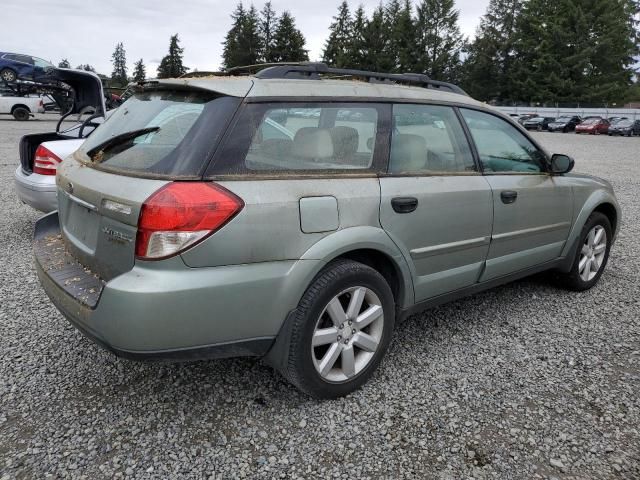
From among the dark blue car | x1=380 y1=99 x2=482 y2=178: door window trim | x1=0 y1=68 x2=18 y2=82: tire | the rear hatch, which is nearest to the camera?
the rear hatch

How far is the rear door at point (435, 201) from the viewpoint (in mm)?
2836

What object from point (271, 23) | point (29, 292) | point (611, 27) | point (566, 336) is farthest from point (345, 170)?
point (271, 23)

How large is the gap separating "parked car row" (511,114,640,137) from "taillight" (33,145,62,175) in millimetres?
35312

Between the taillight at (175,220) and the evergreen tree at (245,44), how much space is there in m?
78.0

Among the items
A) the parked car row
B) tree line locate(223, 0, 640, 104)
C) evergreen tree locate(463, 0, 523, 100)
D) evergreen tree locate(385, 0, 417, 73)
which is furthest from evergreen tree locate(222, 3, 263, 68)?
the parked car row

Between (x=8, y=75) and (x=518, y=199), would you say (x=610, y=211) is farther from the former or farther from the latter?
(x=8, y=75)

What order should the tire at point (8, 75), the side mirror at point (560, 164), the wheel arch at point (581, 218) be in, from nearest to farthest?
1. the side mirror at point (560, 164)
2. the wheel arch at point (581, 218)
3. the tire at point (8, 75)

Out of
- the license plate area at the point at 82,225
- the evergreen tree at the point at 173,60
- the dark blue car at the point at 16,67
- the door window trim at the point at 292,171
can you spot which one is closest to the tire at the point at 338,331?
the door window trim at the point at 292,171

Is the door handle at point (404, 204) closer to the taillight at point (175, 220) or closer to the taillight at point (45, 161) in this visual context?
the taillight at point (175, 220)

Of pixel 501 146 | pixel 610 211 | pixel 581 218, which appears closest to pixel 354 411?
pixel 501 146

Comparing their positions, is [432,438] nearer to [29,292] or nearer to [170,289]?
[170,289]

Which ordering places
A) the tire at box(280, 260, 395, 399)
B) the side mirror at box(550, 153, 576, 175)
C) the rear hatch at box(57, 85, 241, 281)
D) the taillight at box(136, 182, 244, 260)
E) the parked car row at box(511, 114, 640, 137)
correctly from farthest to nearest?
the parked car row at box(511, 114, 640, 137) < the side mirror at box(550, 153, 576, 175) < the tire at box(280, 260, 395, 399) < the rear hatch at box(57, 85, 241, 281) < the taillight at box(136, 182, 244, 260)

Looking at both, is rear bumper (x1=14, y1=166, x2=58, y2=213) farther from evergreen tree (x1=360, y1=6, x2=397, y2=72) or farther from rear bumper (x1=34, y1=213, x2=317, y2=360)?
evergreen tree (x1=360, y1=6, x2=397, y2=72)

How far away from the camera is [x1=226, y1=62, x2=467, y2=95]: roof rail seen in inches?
108
